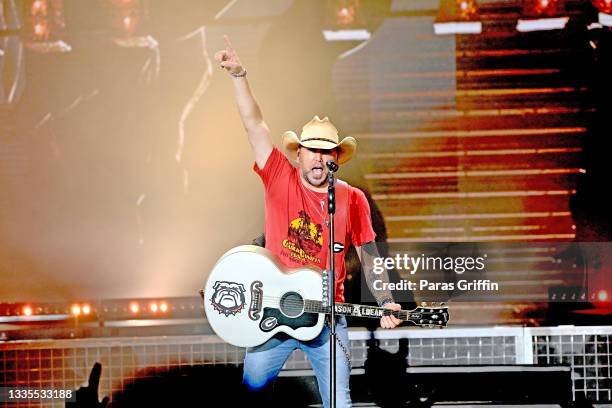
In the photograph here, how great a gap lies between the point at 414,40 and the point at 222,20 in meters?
1.47

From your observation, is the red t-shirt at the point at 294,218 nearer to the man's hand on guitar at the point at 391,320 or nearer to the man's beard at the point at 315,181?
the man's beard at the point at 315,181

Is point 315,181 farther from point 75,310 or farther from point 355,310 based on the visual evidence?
point 75,310

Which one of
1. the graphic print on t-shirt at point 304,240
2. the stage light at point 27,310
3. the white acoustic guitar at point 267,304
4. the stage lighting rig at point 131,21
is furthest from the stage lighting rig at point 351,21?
the stage light at point 27,310

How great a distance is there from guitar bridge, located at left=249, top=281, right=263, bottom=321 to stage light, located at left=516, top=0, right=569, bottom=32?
2.97 m

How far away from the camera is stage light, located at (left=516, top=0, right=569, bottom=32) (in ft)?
20.3

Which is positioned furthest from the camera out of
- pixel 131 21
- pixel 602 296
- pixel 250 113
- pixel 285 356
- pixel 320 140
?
pixel 131 21

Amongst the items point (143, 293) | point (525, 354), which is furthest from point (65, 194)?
point (525, 354)

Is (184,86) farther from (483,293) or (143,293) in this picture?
(483,293)

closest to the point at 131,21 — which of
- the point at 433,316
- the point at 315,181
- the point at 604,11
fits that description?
the point at 315,181

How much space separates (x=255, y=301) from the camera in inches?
189

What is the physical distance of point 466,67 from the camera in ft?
20.4

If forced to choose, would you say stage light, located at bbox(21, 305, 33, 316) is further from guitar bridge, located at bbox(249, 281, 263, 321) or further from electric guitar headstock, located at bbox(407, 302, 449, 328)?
electric guitar headstock, located at bbox(407, 302, 449, 328)

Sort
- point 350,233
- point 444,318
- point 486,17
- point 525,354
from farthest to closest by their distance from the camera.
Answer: point 486,17 < point 525,354 < point 350,233 < point 444,318

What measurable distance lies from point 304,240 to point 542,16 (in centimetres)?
271
